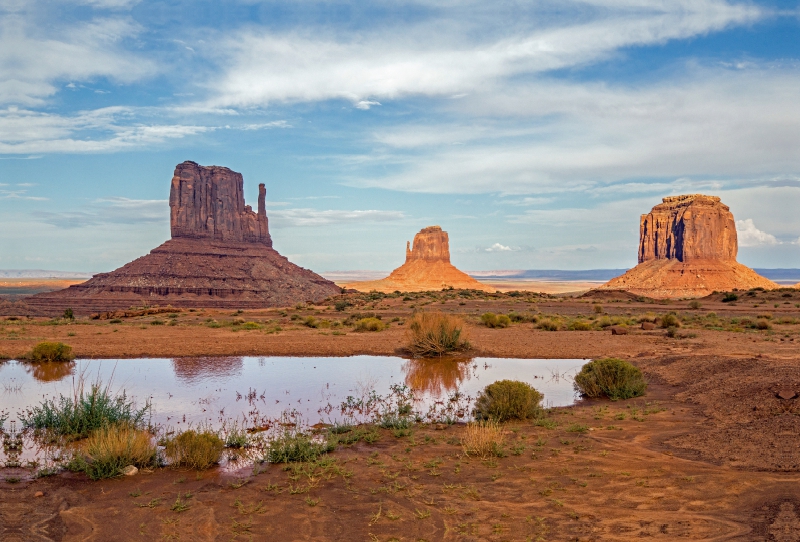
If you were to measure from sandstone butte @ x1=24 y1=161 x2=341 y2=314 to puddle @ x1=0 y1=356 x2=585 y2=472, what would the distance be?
66260 mm

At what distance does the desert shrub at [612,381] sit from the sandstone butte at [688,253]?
103m

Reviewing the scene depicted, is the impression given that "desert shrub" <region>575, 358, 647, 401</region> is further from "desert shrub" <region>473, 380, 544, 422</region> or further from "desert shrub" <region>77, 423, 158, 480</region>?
"desert shrub" <region>77, 423, 158, 480</region>

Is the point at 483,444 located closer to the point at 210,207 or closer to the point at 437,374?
the point at 437,374

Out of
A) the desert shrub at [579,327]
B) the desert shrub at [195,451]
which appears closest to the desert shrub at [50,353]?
the desert shrub at [195,451]

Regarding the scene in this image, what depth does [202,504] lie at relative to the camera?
23.8 feet

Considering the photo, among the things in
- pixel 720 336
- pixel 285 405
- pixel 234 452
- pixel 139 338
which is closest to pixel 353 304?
pixel 139 338

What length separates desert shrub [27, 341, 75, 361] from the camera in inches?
773

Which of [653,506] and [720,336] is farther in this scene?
[720,336]

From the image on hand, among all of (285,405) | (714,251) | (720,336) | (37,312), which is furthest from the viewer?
(714,251)

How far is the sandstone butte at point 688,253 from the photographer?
384ft

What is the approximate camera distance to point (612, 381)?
14.2 metres

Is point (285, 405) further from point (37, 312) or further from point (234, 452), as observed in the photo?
point (37, 312)

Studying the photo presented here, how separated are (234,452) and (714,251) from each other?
140m

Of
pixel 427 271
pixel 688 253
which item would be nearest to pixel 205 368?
pixel 688 253
